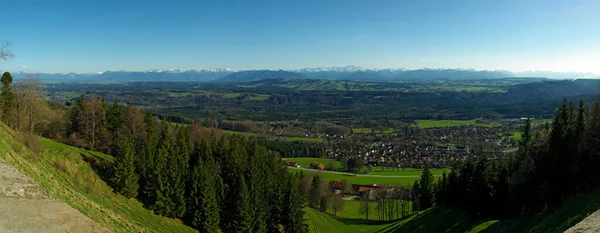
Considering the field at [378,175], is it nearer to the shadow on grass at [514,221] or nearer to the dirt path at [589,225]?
the shadow on grass at [514,221]

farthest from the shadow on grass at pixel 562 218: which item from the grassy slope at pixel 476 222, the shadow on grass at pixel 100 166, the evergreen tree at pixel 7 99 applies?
the evergreen tree at pixel 7 99

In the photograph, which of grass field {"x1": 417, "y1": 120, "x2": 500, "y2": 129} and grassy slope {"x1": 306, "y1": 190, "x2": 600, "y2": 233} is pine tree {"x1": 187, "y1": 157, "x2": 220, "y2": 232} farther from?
grass field {"x1": 417, "y1": 120, "x2": 500, "y2": 129}

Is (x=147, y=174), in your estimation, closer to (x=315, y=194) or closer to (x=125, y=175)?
(x=125, y=175)

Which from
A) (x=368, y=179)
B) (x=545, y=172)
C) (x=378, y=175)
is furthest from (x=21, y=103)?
(x=378, y=175)

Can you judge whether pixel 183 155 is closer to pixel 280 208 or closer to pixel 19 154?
pixel 280 208

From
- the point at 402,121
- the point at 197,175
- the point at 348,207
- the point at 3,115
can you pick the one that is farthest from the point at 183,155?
the point at 402,121
